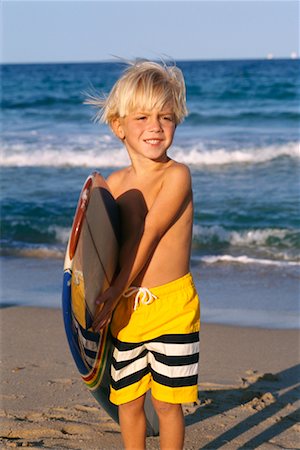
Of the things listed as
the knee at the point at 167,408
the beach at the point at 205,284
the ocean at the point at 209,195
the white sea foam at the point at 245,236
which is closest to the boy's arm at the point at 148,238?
the knee at the point at 167,408

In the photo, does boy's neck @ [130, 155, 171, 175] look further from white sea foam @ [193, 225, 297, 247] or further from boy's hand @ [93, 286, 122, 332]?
white sea foam @ [193, 225, 297, 247]

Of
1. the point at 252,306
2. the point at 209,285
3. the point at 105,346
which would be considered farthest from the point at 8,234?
the point at 105,346

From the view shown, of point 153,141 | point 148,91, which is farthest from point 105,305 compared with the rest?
point 148,91

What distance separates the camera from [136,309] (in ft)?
9.70

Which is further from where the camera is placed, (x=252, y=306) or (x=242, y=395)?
(x=252, y=306)

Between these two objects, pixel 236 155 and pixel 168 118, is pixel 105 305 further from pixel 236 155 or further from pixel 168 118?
pixel 236 155

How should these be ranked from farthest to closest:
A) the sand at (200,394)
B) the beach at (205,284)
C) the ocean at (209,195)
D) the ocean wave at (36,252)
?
the ocean wave at (36,252) → the ocean at (209,195) → the beach at (205,284) → the sand at (200,394)

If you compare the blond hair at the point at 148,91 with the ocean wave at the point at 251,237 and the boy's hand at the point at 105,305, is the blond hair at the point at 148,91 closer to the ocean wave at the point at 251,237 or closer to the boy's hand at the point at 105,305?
the boy's hand at the point at 105,305

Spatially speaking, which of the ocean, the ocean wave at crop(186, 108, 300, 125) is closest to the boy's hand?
the ocean

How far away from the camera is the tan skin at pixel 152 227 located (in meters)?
2.93

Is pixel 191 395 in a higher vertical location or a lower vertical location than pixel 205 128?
higher

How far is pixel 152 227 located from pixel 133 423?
0.74 m

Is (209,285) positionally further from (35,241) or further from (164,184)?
(164,184)

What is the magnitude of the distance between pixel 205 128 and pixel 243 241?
1073 centimetres
